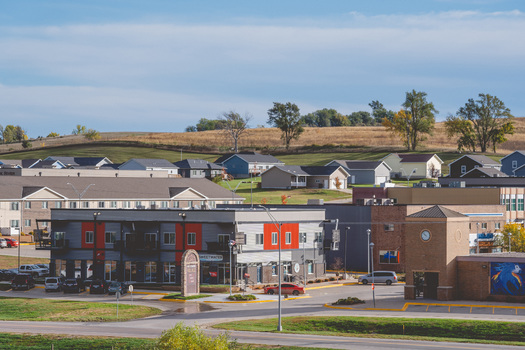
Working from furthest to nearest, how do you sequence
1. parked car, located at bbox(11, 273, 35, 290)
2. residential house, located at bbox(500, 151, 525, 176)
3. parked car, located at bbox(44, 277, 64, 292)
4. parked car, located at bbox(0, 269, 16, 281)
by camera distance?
residential house, located at bbox(500, 151, 525, 176) → parked car, located at bbox(0, 269, 16, 281) → parked car, located at bbox(11, 273, 35, 290) → parked car, located at bbox(44, 277, 64, 292)

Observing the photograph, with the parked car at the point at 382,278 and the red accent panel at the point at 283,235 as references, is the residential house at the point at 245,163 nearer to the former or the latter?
the red accent panel at the point at 283,235

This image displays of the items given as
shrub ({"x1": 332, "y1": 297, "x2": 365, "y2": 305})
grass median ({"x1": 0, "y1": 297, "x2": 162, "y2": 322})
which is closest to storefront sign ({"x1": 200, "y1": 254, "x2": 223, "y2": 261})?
grass median ({"x1": 0, "y1": 297, "x2": 162, "y2": 322})

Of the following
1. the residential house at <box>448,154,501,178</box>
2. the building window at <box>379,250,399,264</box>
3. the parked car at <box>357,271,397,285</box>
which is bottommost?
the parked car at <box>357,271,397,285</box>

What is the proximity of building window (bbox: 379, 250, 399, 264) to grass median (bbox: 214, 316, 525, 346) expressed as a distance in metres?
35.1

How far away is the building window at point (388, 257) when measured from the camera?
92188 millimetres

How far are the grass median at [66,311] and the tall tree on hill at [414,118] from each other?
450 feet

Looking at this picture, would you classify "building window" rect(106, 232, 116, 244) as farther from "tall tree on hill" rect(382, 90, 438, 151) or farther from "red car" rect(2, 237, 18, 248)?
"tall tree on hill" rect(382, 90, 438, 151)

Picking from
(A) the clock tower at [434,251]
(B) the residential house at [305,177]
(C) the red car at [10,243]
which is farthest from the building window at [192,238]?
(B) the residential house at [305,177]

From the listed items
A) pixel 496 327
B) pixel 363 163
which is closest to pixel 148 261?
pixel 496 327

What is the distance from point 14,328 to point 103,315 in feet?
28.8

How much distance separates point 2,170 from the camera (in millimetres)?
148250

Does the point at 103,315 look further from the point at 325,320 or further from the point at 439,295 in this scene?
the point at 439,295

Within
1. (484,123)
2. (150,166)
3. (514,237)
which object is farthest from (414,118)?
(514,237)

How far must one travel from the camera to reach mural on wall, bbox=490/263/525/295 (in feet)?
214
